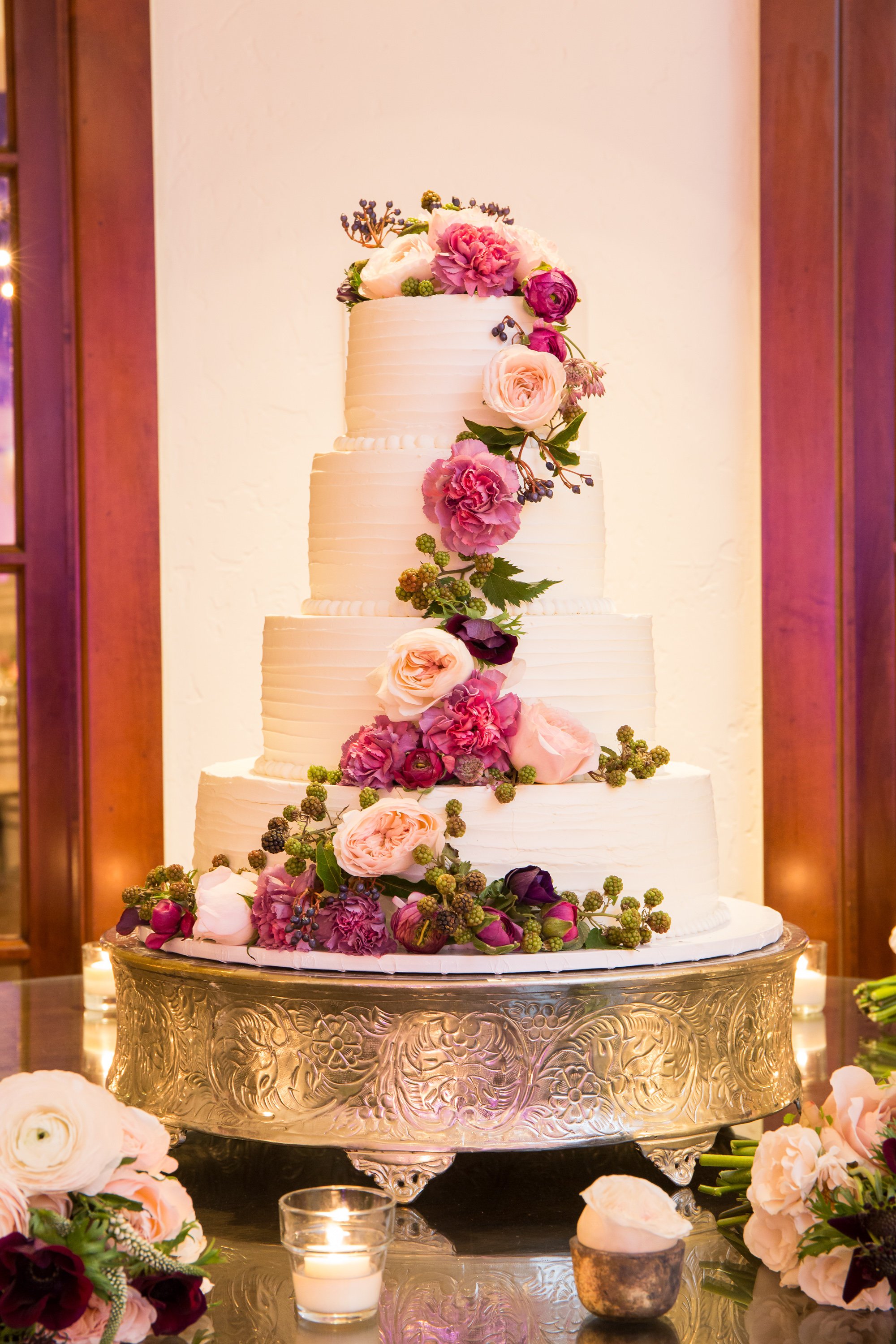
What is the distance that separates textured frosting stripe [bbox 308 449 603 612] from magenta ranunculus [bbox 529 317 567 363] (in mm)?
182

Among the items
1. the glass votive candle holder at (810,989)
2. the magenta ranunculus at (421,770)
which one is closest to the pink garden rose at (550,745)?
the magenta ranunculus at (421,770)

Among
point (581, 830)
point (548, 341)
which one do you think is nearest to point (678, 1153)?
point (581, 830)

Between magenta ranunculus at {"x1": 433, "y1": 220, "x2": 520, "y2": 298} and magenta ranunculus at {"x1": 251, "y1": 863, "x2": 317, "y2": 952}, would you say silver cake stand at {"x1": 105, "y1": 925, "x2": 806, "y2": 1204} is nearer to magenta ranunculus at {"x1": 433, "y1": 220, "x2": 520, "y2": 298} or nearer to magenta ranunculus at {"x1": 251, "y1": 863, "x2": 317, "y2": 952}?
magenta ranunculus at {"x1": 251, "y1": 863, "x2": 317, "y2": 952}

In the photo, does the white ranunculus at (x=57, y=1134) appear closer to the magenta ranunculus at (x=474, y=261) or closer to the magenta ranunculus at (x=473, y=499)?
the magenta ranunculus at (x=473, y=499)

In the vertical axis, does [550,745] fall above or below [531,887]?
above

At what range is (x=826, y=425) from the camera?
424 cm

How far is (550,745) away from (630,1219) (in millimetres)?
779

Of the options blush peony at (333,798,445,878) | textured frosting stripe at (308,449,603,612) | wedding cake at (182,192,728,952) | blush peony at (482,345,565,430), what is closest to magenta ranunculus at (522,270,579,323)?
wedding cake at (182,192,728,952)

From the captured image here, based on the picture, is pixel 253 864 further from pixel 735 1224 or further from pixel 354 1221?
pixel 735 1224

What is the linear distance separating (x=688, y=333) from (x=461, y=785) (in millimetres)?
2367

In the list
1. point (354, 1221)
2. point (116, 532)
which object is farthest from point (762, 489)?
point (354, 1221)

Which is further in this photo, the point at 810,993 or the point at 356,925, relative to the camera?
the point at 810,993

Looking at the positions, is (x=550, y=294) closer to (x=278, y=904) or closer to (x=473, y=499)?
(x=473, y=499)

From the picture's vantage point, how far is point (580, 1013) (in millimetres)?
2164
